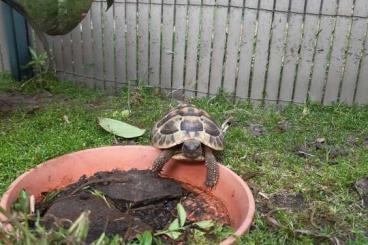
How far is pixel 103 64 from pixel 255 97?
180 centimetres

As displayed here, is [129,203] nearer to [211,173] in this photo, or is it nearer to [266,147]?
[211,173]

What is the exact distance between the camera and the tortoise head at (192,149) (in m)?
3.31

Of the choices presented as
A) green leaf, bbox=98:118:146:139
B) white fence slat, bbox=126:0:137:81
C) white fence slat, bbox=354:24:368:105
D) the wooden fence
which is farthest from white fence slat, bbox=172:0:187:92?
white fence slat, bbox=354:24:368:105

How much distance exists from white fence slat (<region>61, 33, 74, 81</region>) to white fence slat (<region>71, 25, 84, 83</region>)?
0.05 metres

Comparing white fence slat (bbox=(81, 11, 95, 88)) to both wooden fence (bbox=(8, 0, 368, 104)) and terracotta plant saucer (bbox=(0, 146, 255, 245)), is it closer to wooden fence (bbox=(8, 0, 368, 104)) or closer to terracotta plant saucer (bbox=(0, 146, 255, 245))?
wooden fence (bbox=(8, 0, 368, 104))

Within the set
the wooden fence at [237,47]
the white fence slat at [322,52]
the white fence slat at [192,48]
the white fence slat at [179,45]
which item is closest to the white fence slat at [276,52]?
the wooden fence at [237,47]

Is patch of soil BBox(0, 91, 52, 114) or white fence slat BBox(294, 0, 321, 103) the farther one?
white fence slat BBox(294, 0, 321, 103)

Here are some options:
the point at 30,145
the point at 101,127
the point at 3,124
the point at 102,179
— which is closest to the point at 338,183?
the point at 102,179

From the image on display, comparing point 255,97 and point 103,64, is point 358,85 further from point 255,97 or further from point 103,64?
point 103,64

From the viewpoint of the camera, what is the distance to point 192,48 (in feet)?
16.9

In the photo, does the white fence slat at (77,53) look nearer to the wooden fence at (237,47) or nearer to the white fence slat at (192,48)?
the wooden fence at (237,47)

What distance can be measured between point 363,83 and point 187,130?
94.3 inches

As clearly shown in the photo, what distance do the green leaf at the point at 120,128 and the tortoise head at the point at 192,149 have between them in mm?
837

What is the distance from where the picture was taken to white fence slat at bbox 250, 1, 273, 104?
4875 mm
